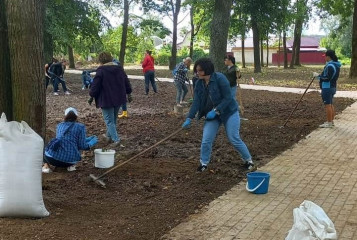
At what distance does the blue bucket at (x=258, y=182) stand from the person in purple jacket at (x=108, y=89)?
3391 mm

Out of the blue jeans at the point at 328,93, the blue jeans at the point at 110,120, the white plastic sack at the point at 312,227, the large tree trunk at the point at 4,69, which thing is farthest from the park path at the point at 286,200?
the blue jeans at the point at 110,120

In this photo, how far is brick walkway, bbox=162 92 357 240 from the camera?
4.87 m

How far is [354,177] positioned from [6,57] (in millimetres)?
4703

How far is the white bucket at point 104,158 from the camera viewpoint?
23.5ft

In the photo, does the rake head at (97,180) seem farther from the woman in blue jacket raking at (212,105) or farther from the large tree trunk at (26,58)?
the woman in blue jacket raking at (212,105)

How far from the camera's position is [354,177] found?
7031mm

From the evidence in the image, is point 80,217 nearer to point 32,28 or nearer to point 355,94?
point 32,28

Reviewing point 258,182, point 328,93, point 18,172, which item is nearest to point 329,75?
point 328,93

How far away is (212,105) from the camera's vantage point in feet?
23.0

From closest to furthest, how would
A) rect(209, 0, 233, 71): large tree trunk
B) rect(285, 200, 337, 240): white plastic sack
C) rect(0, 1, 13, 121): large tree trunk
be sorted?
rect(285, 200, 337, 240): white plastic sack, rect(0, 1, 13, 121): large tree trunk, rect(209, 0, 233, 71): large tree trunk

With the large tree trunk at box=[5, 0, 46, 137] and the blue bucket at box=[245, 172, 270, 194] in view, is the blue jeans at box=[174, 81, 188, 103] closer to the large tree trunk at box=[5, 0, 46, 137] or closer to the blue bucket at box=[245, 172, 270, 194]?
the blue bucket at box=[245, 172, 270, 194]

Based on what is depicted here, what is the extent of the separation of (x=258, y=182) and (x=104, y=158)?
7.40 feet

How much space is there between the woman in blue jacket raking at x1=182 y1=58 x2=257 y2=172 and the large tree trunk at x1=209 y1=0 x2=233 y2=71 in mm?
6271

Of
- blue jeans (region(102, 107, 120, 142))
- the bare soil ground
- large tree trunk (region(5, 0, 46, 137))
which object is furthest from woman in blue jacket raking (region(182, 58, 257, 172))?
blue jeans (region(102, 107, 120, 142))
